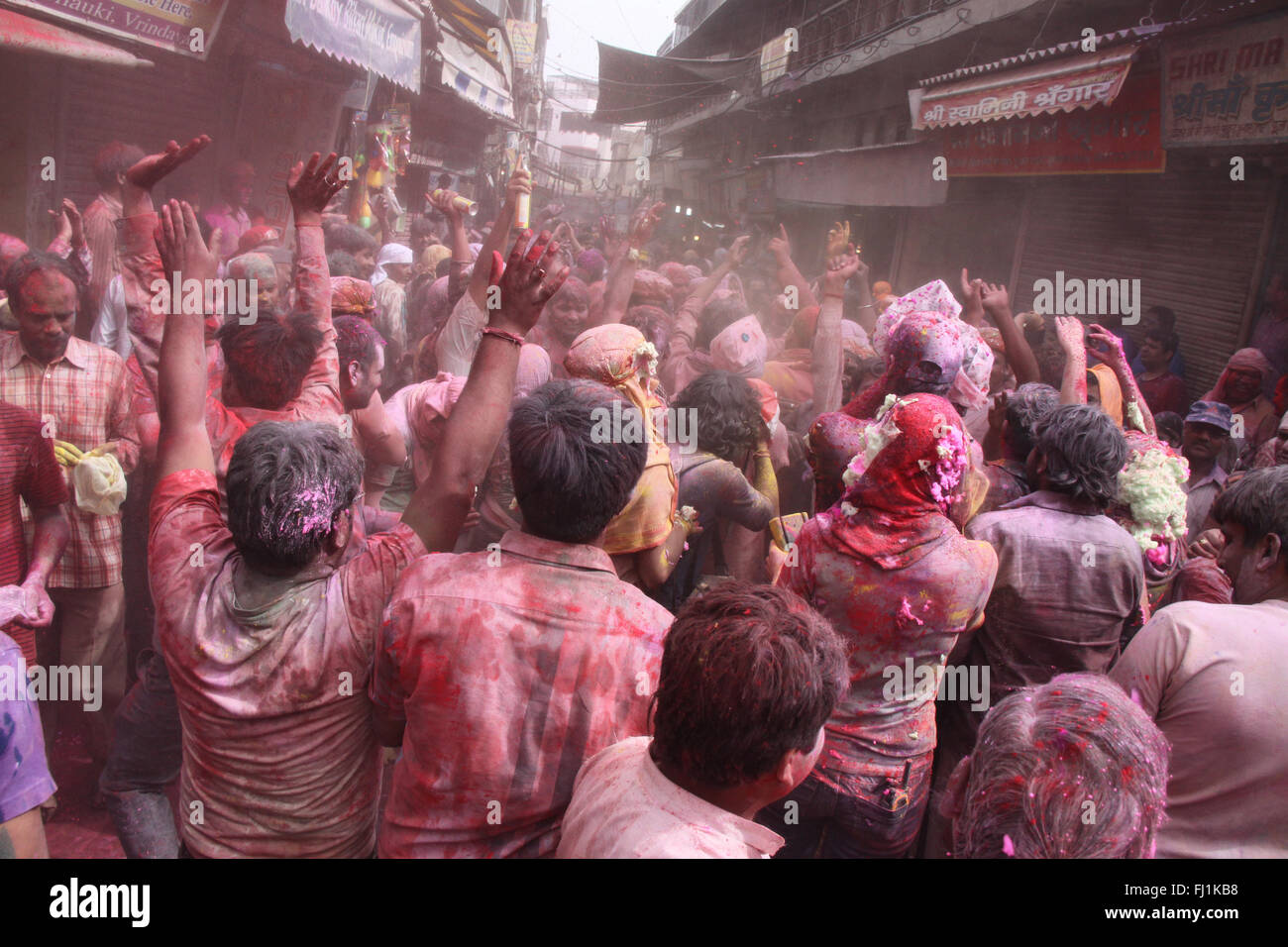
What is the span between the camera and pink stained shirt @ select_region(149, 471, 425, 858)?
163 cm

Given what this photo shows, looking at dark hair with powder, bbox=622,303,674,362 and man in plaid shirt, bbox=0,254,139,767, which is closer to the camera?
man in plaid shirt, bbox=0,254,139,767

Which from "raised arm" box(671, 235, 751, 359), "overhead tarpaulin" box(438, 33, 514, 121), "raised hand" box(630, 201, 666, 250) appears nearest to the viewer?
"raised hand" box(630, 201, 666, 250)

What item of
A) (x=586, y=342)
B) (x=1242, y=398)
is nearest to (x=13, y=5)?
(x=586, y=342)

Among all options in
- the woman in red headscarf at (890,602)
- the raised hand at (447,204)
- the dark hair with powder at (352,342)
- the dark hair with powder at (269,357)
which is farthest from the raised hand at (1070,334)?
the raised hand at (447,204)

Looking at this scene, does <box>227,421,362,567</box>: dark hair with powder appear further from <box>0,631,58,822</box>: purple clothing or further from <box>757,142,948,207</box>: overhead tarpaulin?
<box>757,142,948,207</box>: overhead tarpaulin

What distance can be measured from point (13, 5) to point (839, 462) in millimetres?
6296

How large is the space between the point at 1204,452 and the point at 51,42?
7.51 meters

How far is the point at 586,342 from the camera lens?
273cm

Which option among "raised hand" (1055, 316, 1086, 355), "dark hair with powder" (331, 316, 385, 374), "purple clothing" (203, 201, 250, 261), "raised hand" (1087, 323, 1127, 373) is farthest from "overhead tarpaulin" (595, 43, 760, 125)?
"dark hair with powder" (331, 316, 385, 374)

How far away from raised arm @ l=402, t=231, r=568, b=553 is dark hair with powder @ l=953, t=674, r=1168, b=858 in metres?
1.16

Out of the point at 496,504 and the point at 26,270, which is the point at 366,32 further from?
the point at 496,504

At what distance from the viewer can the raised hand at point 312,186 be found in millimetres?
2352
